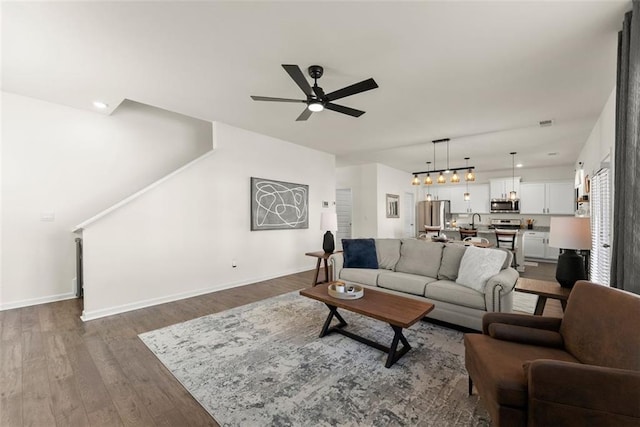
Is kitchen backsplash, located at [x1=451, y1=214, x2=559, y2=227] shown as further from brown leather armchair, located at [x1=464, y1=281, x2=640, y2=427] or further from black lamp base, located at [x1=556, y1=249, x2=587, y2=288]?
brown leather armchair, located at [x1=464, y1=281, x2=640, y2=427]

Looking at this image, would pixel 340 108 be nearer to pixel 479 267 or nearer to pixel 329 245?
pixel 479 267

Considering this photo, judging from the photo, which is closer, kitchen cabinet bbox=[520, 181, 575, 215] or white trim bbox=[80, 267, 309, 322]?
white trim bbox=[80, 267, 309, 322]

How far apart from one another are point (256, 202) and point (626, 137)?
14.8 ft

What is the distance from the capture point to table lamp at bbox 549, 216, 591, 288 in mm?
2385

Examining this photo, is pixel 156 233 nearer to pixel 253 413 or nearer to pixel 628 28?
pixel 253 413

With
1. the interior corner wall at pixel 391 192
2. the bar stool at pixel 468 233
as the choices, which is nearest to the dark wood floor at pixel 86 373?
the interior corner wall at pixel 391 192

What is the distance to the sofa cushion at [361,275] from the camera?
145 inches

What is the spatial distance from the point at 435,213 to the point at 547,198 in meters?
2.96

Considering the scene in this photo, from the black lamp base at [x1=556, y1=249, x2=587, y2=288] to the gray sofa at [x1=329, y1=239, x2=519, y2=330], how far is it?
1.27 ft

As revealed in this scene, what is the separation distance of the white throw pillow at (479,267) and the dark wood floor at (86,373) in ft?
4.55

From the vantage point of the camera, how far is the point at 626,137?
1877mm

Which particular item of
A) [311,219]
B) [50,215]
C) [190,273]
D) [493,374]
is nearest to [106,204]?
[50,215]

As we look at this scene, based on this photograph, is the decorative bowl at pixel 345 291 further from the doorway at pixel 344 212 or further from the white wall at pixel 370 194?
the doorway at pixel 344 212

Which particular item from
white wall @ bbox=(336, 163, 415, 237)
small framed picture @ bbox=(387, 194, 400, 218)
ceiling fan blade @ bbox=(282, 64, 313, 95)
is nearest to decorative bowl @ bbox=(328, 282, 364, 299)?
ceiling fan blade @ bbox=(282, 64, 313, 95)
